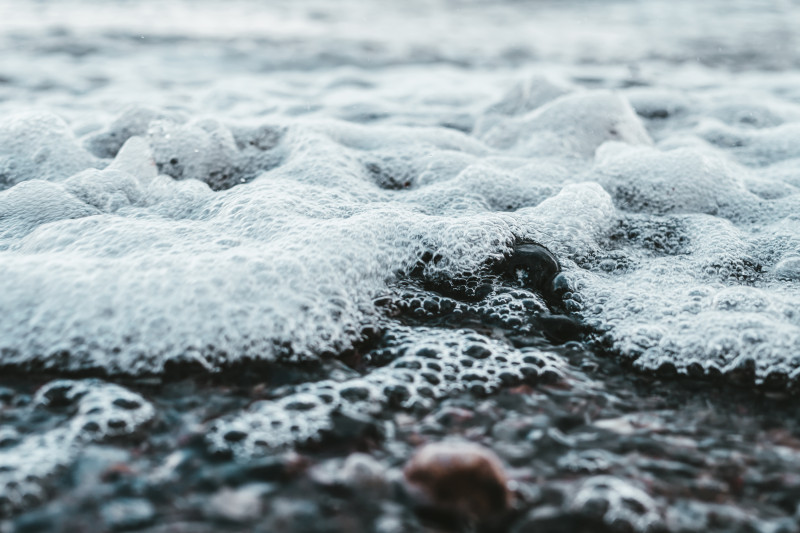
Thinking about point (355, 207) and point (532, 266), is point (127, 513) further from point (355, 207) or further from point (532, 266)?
point (355, 207)

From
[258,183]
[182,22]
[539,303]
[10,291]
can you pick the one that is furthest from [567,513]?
[182,22]

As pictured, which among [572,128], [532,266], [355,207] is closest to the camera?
[532,266]

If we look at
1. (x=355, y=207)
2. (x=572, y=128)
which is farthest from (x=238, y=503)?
(x=572, y=128)

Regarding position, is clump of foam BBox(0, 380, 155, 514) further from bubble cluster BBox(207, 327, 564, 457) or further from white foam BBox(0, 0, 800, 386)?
bubble cluster BBox(207, 327, 564, 457)

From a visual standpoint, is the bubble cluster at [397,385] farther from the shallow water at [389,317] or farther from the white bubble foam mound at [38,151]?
the white bubble foam mound at [38,151]

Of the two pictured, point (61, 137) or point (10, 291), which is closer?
point (10, 291)

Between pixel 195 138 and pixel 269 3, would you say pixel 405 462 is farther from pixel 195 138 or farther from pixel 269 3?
pixel 269 3
